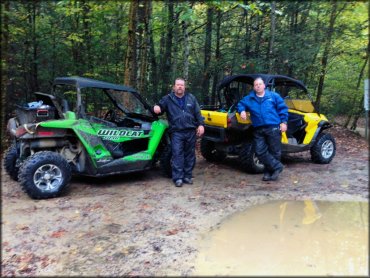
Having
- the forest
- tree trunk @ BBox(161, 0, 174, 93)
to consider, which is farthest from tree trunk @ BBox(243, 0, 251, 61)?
tree trunk @ BBox(161, 0, 174, 93)

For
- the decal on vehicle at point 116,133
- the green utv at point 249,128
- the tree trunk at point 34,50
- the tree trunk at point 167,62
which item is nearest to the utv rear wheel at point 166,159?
the decal on vehicle at point 116,133

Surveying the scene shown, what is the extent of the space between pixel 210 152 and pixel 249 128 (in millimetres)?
1623

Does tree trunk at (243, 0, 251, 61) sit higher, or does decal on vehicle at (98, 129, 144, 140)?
tree trunk at (243, 0, 251, 61)

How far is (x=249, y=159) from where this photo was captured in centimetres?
731

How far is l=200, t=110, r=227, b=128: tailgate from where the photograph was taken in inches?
285

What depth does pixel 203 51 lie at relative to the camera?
14617 millimetres

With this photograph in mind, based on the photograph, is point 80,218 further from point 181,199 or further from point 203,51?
point 203,51

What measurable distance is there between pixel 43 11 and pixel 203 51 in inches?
239

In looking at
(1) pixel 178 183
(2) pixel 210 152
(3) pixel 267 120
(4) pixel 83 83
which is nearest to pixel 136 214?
(1) pixel 178 183

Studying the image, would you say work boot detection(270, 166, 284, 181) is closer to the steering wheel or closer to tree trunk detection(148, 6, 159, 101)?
the steering wheel

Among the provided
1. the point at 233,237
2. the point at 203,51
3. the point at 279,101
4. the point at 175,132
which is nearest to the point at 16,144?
the point at 175,132

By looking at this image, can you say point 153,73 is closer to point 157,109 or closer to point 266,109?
point 157,109

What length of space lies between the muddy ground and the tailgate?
1.00 metres

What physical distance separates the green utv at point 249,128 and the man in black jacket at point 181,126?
76 centimetres
